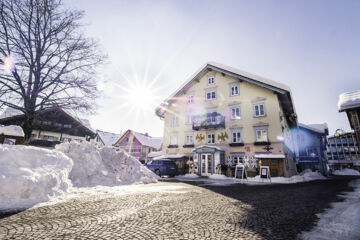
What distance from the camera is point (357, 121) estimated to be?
6176 mm

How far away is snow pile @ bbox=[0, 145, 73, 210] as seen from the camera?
14.6 ft

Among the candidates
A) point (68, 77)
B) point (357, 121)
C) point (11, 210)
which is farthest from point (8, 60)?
point (357, 121)

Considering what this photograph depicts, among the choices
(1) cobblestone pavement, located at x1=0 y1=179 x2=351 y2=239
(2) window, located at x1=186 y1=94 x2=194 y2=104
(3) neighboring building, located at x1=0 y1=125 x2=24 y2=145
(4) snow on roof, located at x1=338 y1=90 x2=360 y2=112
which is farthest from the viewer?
(2) window, located at x1=186 y1=94 x2=194 y2=104

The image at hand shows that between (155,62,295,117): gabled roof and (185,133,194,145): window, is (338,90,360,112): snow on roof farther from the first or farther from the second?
(185,133,194,145): window

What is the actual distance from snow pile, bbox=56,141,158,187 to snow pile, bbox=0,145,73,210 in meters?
1.91

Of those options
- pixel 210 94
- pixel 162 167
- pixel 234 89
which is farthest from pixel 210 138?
pixel 162 167

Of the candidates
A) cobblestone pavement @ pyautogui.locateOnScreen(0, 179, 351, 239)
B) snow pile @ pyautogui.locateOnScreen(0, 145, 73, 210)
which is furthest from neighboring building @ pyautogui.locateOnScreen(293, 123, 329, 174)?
snow pile @ pyautogui.locateOnScreen(0, 145, 73, 210)

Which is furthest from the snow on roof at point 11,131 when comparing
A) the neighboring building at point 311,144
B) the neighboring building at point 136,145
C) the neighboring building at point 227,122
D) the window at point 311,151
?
the window at point 311,151

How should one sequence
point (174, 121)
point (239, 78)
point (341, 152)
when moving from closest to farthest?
point (239, 78), point (174, 121), point (341, 152)

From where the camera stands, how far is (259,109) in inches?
786

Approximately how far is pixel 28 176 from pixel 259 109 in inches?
807

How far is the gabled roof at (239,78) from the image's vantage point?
18.4m

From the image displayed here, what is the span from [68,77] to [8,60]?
9.88 ft

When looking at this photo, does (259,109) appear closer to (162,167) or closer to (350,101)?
(162,167)
